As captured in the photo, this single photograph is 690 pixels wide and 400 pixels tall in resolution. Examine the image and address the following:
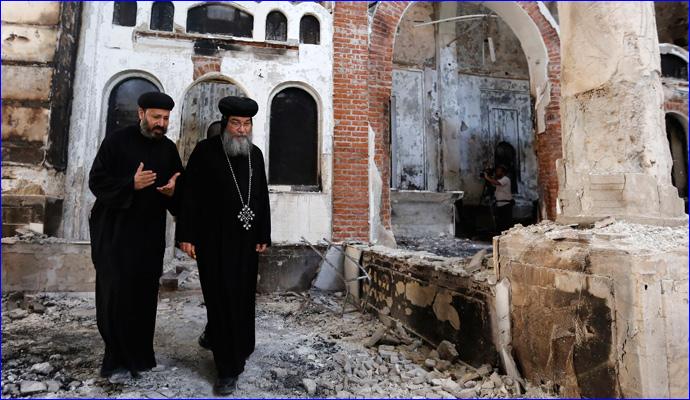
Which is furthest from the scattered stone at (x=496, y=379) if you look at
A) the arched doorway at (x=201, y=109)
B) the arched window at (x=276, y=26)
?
the arched doorway at (x=201, y=109)

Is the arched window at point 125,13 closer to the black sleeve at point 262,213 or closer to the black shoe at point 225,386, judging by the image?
the black sleeve at point 262,213

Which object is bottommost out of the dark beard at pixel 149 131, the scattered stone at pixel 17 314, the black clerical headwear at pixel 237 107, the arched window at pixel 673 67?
the scattered stone at pixel 17 314

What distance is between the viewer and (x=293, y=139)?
238 inches

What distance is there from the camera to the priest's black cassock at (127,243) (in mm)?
2654

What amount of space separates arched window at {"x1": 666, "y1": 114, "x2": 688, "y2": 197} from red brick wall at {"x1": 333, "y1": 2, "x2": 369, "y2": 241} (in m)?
8.64

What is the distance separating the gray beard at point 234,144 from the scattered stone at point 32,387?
186cm

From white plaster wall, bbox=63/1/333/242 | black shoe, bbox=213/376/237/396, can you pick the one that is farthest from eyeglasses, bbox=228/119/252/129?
white plaster wall, bbox=63/1/333/242

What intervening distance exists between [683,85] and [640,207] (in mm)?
10085

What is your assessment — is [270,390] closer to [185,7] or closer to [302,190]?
[302,190]

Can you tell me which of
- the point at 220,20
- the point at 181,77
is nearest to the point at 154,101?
the point at 181,77

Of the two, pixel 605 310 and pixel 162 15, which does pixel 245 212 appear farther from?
pixel 162 15

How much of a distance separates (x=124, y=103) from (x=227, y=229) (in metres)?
4.01

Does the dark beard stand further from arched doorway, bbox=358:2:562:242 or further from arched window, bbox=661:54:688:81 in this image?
arched window, bbox=661:54:688:81

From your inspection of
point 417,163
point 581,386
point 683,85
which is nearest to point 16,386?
point 581,386
